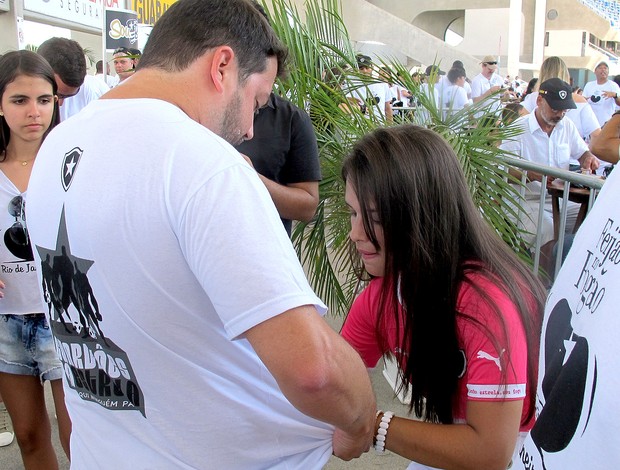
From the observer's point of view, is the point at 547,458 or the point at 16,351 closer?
the point at 547,458

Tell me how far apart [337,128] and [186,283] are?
2267 millimetres

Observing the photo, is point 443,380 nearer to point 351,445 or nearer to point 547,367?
point 351,445

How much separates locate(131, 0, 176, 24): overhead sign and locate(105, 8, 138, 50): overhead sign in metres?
3.42

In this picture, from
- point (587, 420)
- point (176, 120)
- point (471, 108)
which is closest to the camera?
point (587, 420)

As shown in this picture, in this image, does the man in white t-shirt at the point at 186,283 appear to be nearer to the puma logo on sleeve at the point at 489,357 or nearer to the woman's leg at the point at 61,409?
the puma logo on sleeve at the point at 489,357

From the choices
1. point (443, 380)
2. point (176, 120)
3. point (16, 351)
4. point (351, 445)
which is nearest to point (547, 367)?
point (351, 445)

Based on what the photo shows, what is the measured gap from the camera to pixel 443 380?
151cm

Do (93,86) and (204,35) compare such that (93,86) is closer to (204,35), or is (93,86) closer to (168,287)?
(204,35)

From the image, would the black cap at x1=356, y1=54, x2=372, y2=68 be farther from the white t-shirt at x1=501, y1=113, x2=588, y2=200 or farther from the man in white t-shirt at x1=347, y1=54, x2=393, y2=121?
the white t-shirt at x1=501, y1=113, x2=588, y2=200

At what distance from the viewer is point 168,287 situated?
1.03 m

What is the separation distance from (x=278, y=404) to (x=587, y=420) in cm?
60

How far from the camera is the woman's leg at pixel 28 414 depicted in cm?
233

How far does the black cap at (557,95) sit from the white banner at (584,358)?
422cm

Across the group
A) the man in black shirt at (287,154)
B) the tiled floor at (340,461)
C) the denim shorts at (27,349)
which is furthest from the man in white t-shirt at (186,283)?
the tiled floor at (340,461)
